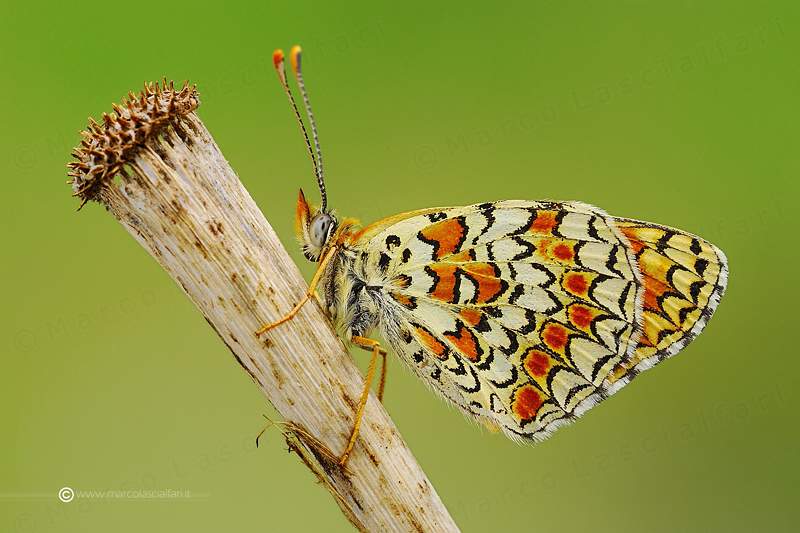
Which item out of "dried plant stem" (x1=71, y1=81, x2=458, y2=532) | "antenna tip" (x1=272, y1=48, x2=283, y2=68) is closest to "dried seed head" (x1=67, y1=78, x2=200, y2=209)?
"dried plant stem" (x1=71, y1=81, x2=458, y2=532)

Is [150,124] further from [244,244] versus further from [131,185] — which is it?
[244,244]

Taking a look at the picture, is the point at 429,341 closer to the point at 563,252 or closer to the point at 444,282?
the point at 444,282

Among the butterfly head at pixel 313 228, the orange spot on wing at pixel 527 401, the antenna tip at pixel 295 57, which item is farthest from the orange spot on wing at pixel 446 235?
the antenna tip at pixel 295 57

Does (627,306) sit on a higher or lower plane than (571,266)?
lower

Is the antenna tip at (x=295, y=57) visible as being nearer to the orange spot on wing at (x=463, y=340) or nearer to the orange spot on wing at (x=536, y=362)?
the orange spot on wing at (x=463, y=340)

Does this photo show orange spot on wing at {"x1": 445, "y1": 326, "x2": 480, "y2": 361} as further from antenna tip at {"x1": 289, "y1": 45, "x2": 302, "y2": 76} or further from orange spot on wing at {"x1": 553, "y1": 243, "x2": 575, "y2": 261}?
antenna tip at {"x1": 289, "y1": 45, "x2": 302, "y2": 76}

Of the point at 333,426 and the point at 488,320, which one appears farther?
the point at 488,320

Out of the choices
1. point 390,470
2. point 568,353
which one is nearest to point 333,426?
point 390,470
